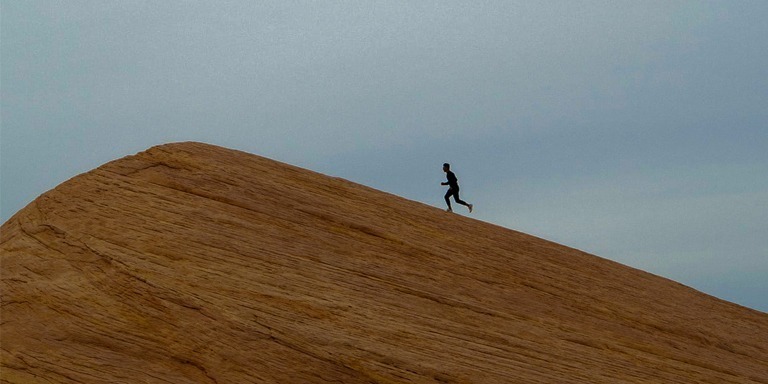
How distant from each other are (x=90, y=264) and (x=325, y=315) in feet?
15.8

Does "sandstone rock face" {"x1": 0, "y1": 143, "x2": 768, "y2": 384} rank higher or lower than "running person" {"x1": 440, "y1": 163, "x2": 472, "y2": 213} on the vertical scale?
lower

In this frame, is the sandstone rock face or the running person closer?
the sandstone rock face

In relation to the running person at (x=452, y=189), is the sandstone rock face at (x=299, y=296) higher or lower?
lower

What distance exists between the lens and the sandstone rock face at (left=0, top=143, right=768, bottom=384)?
1424 cm

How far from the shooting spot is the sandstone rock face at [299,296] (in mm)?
14242

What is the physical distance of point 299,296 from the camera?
50.9 ft

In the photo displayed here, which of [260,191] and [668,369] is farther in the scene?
[260,191]

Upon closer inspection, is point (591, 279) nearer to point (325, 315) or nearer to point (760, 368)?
point (760, 368)

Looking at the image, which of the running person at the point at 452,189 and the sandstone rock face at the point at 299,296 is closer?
the sandstone rock face at the point at 299,296

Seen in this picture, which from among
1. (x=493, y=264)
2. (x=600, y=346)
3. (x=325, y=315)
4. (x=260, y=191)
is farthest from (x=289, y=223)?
(x=600, y=346)

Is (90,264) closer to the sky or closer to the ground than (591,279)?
closer to the ground

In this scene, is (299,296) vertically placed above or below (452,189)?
below

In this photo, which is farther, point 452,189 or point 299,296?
point 452,189

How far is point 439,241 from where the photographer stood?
66.2ft
